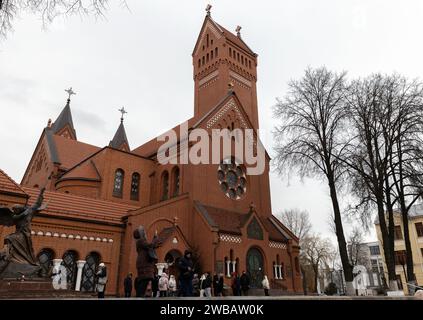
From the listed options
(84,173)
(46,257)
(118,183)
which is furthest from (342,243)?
(84,173)

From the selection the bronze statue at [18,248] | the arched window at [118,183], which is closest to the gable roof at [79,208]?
the bronze statue at [18,248]

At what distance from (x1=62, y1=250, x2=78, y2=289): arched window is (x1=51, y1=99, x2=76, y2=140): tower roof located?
3415cm

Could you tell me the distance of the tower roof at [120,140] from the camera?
49969 millimetres

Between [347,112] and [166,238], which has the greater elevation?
[347,112]

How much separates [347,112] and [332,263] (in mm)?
46330

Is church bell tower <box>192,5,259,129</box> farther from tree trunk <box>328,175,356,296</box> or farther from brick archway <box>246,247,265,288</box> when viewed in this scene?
tree trunk <box>328,175,356,296</box>

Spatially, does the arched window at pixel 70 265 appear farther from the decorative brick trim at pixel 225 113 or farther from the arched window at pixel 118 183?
the decorative brick trim at pixel 225 113

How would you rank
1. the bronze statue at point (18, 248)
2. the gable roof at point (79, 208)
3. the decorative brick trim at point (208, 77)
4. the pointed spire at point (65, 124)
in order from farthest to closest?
the pointed spire at point (65, 124)
the decorative brick trim at point (208, 77)
the gable roof at point (79, 208)
the bronze statue at point (18, 248)

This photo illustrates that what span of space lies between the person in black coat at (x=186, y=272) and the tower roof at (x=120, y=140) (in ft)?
134

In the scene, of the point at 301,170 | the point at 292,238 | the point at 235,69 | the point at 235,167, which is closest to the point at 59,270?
the point at 301,170

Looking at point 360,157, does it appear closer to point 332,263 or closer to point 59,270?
point 59,270
